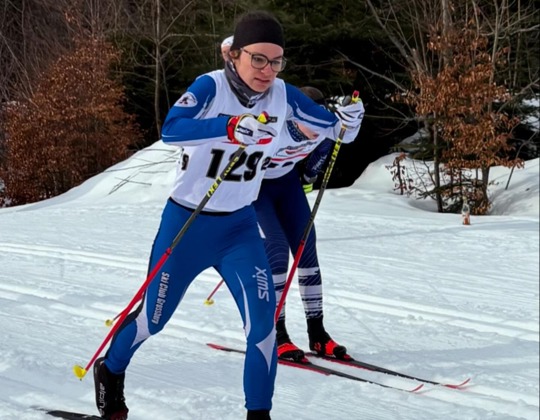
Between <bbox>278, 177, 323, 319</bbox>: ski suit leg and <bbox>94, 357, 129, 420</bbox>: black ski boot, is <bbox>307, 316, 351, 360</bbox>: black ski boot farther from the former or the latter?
<bbox>94, 357, 129, 420</bbox>: black ski boot

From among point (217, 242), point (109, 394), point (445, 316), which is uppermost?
point (217, 242)

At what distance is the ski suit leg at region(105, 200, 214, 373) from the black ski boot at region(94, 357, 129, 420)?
150 mm

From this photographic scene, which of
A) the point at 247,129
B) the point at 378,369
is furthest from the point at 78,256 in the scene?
the point at 247,129

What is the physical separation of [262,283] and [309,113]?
98cm

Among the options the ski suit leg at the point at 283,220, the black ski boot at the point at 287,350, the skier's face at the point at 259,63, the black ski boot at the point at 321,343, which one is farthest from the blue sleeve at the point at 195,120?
the black ski boot at the point at 321,343

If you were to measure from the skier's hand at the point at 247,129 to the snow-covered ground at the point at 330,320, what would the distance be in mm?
1386

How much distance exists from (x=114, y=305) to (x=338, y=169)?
1264 centimetres

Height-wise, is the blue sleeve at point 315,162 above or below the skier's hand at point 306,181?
above

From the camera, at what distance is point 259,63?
312 centimetres

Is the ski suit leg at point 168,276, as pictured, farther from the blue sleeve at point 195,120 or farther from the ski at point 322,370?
the ski at point 322,370

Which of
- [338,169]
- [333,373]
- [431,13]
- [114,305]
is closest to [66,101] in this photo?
[338,169]

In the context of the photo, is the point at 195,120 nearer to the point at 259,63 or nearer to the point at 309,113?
the point at 259,63

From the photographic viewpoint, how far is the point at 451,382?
14.3ft

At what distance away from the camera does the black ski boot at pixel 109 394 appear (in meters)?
3.34
